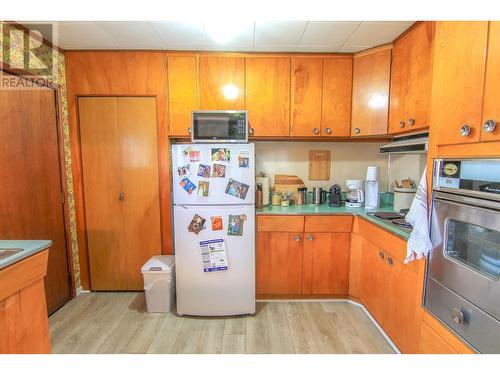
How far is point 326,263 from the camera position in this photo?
2232mm

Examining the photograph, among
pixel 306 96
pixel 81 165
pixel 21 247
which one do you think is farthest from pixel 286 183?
pixel 21 247

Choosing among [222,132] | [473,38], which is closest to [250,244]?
[222,132]

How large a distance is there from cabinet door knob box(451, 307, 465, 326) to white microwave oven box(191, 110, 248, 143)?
165 cm

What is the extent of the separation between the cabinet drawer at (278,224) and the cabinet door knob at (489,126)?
A: 4.71ft

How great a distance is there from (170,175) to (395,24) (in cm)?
217

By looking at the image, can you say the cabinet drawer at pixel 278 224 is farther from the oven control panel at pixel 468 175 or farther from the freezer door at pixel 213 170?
the oven control panel at pixel 468 175

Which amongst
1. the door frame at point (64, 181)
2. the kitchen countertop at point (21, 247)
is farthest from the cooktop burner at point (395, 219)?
the door frame at point (64, 181)

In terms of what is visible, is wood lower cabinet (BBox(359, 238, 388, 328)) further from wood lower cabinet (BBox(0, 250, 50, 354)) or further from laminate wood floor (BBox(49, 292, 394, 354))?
wood lower cabinet (BBox(0, 250, 50, 354))

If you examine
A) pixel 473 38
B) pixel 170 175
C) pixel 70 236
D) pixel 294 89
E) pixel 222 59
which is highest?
pixel 222 59

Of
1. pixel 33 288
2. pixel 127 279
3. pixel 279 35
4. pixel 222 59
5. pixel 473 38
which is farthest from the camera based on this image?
pixel 127 279

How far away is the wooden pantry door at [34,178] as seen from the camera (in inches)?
66.4

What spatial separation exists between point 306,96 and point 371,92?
561 millimetres
